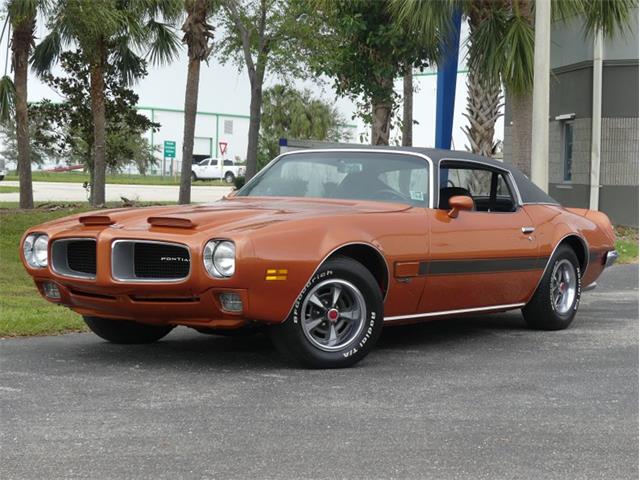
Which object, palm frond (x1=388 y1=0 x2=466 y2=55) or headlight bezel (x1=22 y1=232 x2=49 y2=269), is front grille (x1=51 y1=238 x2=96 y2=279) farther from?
palm frond (x1=388 y1=0 x2=466 y2=55)

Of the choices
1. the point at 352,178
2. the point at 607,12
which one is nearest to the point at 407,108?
the point at 607,12

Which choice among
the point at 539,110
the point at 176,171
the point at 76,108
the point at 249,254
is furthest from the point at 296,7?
the point at 176,171

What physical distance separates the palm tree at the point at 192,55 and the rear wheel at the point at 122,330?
14727mm

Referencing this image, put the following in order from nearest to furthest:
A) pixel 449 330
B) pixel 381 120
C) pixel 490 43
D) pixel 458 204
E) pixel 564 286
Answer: pixel 458 204 → pixel 449 330 → pixel 564 286 → pixel 490 43 → pixel 381 120

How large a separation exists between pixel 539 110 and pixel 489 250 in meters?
6.78

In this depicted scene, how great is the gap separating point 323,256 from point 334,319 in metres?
0.40

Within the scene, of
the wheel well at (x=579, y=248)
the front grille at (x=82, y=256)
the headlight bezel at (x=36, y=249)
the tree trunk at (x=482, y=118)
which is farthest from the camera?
the tree trunk at (x=482, y=118)

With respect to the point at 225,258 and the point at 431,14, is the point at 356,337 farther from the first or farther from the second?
the point at 431,14

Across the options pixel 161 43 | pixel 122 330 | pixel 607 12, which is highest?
pixel 161 43

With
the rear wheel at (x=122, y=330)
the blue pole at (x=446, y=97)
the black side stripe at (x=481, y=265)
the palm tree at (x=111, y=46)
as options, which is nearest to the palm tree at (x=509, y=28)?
the blue pole at (x=446, y=97)

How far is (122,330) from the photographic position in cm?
743

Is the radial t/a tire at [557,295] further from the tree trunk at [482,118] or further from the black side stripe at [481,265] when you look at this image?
the tree trunk at [482,118]

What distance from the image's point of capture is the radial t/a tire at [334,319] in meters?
6.36

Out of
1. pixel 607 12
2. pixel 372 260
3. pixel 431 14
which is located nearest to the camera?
pixel 372 260
